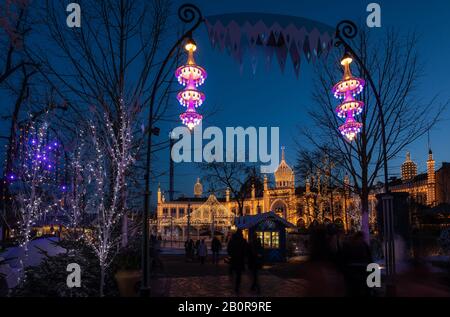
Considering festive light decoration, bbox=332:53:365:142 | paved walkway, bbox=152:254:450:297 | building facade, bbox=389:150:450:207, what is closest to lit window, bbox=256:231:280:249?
paved walkway, bbox=152:254:450:297

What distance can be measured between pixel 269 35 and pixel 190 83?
2.56 m

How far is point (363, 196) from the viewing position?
55.0ft

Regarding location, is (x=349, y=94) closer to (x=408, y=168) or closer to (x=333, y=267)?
(x=333, y=267)

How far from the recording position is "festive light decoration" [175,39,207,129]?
10500mm

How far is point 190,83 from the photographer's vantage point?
1064 centimetres

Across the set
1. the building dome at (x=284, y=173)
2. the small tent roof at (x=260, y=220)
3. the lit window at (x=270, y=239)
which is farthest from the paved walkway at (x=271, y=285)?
the building dome at (x=284, y=173)

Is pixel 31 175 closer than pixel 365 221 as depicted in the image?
Yes

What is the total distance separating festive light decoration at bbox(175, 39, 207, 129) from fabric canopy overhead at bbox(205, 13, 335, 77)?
2.68 ft

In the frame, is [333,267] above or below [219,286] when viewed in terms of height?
above

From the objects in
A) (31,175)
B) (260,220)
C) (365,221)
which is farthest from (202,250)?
(31,175)

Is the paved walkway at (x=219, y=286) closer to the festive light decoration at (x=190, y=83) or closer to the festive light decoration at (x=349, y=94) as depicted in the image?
the festive light decoration at (x=349, y=94)

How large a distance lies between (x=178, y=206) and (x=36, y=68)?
10019 cm

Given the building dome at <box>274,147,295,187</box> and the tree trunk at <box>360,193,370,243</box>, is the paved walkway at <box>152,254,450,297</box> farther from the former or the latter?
the building dome at <box>274,147,295,187</box>
